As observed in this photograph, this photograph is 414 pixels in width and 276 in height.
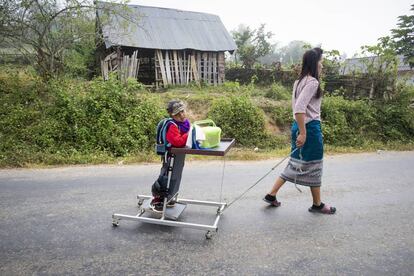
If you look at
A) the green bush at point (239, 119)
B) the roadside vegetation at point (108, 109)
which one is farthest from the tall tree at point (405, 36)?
the green bush at point (239, 119)

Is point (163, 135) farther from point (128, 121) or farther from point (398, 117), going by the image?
point (398, 117)

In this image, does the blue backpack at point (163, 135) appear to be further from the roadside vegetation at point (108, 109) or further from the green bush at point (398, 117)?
the green bush at point (398, 117)

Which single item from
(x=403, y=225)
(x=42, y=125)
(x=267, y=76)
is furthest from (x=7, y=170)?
(x=267, y=76)

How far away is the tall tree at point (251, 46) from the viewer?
22.2 meters

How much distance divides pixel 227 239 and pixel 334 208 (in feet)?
5.82

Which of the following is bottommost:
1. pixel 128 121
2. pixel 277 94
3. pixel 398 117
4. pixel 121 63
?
pixel 398 117

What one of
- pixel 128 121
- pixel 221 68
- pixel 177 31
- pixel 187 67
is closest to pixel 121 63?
pixel 187 67

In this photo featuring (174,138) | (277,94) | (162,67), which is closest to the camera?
(174,138)

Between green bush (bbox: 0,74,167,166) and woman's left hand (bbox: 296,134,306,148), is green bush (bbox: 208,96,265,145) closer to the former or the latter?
green bush (bbox: 0,74,167,166)

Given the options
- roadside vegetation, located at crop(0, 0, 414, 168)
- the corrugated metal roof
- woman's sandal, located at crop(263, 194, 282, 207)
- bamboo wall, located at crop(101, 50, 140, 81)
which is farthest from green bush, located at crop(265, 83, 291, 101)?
woman's sandal, located at crop(263, 194, 282, 207)

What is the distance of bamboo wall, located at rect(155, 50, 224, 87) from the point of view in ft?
52.5

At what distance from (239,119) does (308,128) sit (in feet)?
19.0

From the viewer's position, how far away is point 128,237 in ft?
11.9

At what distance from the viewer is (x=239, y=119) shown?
32.6ft
